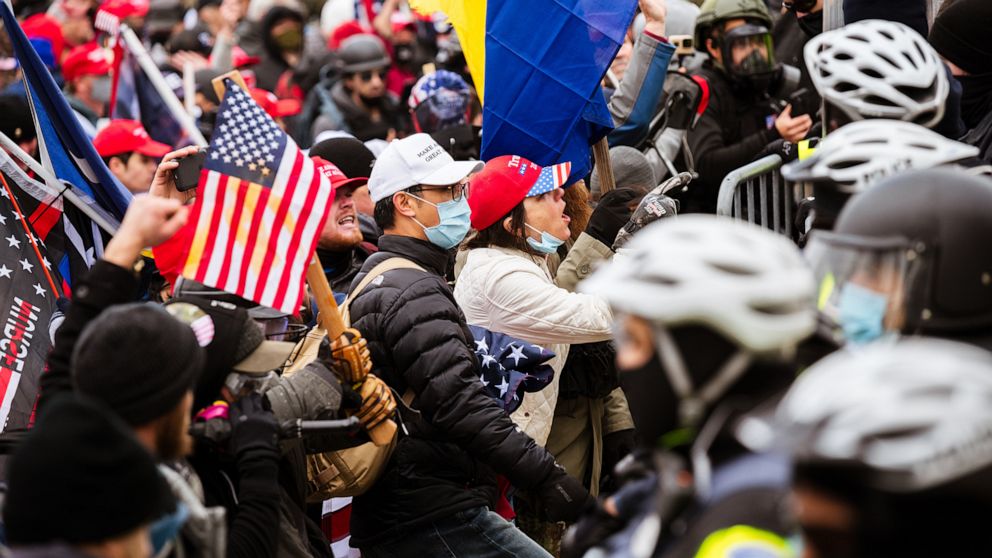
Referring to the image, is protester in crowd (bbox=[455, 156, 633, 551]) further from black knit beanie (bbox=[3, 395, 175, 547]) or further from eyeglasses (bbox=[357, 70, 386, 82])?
eyeglasses (bbox=[357, 70, 386, 82])

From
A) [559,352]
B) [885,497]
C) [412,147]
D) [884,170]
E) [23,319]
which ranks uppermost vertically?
[885,497]

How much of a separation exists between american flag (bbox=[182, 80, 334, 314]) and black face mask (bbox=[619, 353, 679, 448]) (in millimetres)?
2131

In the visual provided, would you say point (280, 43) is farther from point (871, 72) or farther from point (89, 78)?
point (871, 72)

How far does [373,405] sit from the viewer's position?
5262 mm

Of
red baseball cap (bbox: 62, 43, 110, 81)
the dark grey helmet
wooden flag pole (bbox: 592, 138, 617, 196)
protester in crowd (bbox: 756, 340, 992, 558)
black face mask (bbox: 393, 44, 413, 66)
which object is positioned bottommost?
black face mask (bbox: 393, 44, 413, 66)

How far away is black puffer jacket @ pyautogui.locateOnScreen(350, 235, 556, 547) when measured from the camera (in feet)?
19.1

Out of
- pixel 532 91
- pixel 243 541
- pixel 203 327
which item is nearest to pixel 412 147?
pixel 532 91

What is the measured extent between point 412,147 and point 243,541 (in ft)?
8.95

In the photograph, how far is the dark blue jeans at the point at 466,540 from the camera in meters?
5.97

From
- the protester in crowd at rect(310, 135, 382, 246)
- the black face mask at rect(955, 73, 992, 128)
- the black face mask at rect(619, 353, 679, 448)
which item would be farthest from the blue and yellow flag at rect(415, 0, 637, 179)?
the black face mask at rect(619, 353, 679, 448)

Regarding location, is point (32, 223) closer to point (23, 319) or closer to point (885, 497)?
point (23, 319)

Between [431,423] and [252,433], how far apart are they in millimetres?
1563

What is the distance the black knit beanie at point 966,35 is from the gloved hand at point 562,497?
8.59 feet

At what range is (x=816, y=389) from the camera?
2605mm
